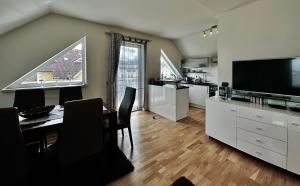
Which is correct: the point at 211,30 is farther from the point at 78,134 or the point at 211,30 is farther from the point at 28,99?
the point at 28,99

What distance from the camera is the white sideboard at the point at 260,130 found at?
180cm

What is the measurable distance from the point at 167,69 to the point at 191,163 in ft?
14.0

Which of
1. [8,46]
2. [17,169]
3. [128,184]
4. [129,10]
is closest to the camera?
[17,169]

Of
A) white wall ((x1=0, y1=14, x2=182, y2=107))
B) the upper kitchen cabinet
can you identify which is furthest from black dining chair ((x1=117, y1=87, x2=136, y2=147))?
the upper kitchen cabinet

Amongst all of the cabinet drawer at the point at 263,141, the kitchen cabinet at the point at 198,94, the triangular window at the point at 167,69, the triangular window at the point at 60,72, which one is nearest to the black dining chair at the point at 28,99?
the triangular window at the point at 60,72

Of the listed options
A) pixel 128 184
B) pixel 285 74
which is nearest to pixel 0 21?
pixel 128 184

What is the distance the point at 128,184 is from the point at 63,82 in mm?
2811

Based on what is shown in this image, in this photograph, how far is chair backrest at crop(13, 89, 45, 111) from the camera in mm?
2334

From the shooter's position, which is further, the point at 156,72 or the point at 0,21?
the point at 156,72

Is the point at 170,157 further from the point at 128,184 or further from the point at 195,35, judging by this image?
the point at 195,35

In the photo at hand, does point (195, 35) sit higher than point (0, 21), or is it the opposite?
point (195, 35)

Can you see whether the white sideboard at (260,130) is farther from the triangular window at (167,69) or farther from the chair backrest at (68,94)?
the triangular window at (167,69)

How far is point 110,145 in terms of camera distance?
2.22 m

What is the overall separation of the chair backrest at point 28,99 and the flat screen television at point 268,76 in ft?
11.4
